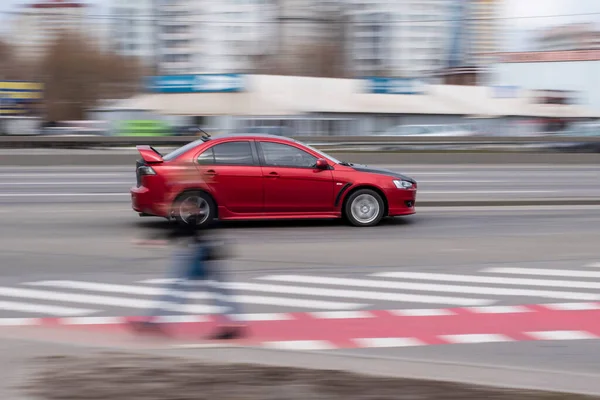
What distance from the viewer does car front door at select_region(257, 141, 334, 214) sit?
13.2m

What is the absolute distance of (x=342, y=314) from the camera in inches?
307

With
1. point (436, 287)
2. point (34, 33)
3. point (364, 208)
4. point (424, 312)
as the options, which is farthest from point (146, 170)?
point (34, 33)

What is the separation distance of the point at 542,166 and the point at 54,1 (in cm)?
12649

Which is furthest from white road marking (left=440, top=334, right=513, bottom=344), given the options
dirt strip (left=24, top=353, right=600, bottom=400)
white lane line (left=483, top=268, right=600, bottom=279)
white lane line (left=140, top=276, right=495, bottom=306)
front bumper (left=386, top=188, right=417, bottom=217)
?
front bumper (left=386, top=188, right=417, bottom=217)

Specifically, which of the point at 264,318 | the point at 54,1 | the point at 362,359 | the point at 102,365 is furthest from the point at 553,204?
the point at 54,1

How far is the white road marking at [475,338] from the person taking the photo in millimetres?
6887

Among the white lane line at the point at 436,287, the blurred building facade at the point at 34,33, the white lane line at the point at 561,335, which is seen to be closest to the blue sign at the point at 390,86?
the blurred building facade at the point at 34,33

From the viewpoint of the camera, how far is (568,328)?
7324 mm

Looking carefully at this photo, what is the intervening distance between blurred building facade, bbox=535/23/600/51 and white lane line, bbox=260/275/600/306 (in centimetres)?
9748

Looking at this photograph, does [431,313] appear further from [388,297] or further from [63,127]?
[63,127]

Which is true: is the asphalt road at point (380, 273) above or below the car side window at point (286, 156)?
below

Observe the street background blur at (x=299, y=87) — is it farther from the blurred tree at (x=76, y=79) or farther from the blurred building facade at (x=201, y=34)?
the blurred building facade at (x=201, y=34)

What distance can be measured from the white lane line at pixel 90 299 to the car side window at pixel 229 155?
471 centimetres

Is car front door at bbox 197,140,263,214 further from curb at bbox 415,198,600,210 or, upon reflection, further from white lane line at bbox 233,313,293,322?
white lane line at bbox 233,313,293,322
